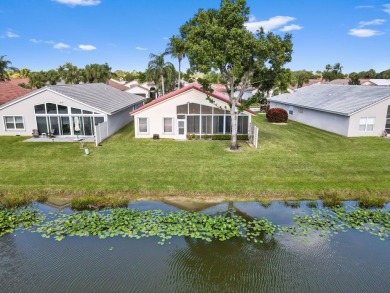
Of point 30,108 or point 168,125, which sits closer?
point 30,108

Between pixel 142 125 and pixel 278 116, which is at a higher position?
pixel 278 116

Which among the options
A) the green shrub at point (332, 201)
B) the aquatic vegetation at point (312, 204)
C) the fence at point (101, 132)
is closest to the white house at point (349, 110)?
the green shrub at point (332, 201)

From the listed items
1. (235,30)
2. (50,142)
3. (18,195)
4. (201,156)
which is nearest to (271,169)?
(201,156)

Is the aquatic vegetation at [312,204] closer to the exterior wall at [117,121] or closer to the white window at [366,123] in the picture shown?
the white window at [366,123]

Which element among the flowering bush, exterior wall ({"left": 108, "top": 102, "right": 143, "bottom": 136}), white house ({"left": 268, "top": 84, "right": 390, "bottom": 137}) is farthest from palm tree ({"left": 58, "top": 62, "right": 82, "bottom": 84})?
white house ({"left": 268, "top": 84, "right": 390, "bottom": 137})

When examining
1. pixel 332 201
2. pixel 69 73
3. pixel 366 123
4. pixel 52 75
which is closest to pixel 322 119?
pixel 366 123

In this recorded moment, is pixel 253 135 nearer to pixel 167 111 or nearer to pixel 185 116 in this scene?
pixel 185 116
